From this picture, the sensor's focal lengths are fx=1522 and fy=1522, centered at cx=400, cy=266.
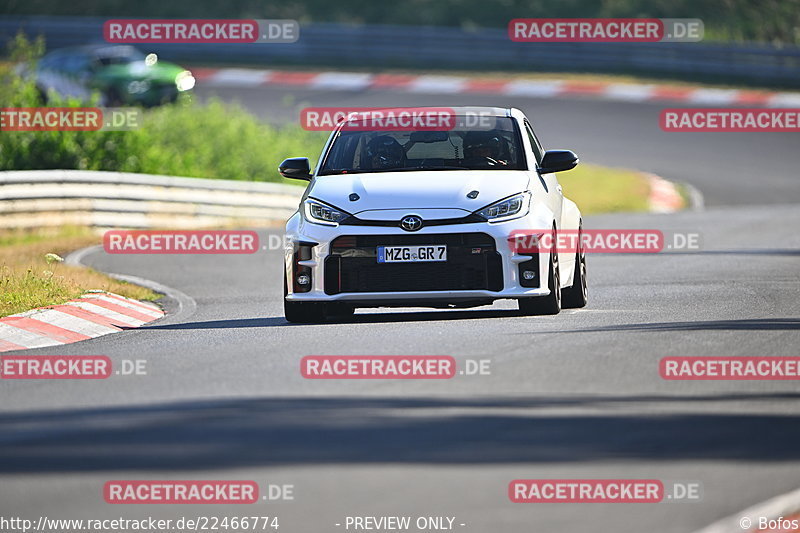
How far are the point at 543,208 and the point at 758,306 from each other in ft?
6.99

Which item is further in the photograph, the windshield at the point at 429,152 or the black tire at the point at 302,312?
the windshield at the point at 429,152

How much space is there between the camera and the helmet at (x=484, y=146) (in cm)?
1208

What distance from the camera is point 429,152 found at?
12.0m

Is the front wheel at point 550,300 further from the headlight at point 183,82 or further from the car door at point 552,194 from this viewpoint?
Answer: the headlight at point 183,82

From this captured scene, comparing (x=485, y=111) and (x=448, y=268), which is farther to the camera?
(x=485, y=111)

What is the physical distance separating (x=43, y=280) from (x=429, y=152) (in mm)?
3880

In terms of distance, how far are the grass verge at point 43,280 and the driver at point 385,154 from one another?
289 cm
